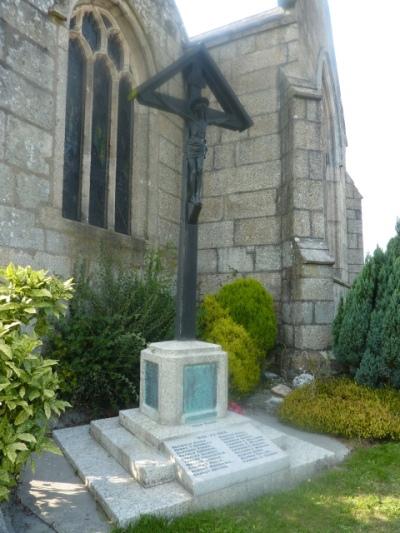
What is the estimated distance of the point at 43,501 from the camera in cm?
252

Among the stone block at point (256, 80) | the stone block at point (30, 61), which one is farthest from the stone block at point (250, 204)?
the stone block at point (30, 61)

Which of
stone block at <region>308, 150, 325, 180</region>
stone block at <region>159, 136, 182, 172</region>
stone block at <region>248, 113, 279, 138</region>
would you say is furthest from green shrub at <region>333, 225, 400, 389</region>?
stone block at <region>159, 136, 182, 172</region>

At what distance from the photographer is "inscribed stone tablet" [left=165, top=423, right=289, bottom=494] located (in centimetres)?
257

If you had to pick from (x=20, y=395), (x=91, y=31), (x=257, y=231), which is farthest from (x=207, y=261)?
(x=20, y=395)

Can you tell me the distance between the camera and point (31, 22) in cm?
444

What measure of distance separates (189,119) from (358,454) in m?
3.30

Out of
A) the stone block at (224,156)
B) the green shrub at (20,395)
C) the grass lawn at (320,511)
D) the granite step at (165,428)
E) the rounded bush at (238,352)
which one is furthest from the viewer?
the stone block at (224,156)

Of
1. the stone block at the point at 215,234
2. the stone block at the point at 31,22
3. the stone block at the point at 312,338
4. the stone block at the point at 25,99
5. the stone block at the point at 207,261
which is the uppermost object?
the stone block at the point at 31,22

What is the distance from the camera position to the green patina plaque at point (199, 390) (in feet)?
10.7

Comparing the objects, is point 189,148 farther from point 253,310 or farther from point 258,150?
point 258,150

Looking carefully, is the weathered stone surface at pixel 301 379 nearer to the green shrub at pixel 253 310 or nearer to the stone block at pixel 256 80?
the green shrub at pixel 253 310

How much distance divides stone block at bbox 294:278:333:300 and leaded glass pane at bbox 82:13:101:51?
4.34m

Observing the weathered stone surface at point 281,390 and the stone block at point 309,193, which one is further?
the stone block at point 309,193

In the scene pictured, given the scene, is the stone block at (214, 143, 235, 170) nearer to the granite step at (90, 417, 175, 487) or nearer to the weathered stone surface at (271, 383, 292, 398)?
the weathered stone surface at (271, 383, 292, 398)
